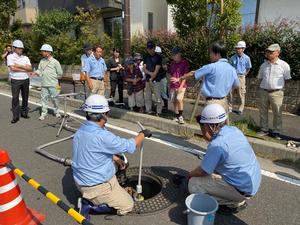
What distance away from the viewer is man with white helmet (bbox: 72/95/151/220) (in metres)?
3.01

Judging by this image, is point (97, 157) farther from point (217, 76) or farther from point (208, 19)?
point (208, 19)

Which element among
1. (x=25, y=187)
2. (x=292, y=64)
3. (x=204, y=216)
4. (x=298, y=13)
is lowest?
(x=25, y=187)

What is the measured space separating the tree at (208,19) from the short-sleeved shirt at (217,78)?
2.43 meters

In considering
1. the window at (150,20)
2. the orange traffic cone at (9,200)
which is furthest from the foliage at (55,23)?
the orange traffic cone at (9,200)

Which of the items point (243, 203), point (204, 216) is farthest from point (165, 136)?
point (204, 216)

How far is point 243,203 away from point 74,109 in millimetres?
6288

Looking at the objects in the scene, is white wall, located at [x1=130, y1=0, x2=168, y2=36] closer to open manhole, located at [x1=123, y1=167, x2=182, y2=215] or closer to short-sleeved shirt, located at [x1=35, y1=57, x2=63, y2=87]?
short-sleeved shirt, located at [x1=35, y1=57, x2=63, y2=87]

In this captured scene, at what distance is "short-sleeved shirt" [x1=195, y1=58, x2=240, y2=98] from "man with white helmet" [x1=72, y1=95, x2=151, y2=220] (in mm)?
1878

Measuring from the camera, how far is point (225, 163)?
2957 mm

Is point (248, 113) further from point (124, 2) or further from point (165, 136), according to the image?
point (124, 2)

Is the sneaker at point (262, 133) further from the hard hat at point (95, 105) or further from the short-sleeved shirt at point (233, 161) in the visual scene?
the hard hat at point (95, 105)

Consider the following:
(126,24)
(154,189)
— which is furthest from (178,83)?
(154,189)

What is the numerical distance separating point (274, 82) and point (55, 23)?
1358 centimetres

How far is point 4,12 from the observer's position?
1538 centimetres
